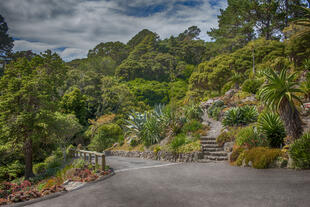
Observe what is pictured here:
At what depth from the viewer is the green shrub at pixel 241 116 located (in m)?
12.2

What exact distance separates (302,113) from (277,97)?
3.26m

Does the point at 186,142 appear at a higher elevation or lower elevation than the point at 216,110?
lower

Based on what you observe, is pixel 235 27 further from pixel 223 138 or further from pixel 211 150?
pixel 211 150

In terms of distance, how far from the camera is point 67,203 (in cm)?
542

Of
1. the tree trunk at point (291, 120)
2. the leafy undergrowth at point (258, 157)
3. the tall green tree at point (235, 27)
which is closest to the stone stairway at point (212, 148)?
the leafy undergrowth at point (258, 157)

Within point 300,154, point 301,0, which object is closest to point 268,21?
point 301,0

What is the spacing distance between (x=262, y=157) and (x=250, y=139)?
1.89 metres

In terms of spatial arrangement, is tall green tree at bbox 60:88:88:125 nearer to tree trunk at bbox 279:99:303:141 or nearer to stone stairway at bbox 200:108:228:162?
stone stairway at bbox 200:108:228:162

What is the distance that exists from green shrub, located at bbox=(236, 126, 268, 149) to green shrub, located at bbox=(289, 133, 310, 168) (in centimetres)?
210

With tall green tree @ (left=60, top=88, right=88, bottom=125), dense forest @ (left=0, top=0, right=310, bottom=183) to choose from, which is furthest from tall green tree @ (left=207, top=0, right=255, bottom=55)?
tall green tree @ (left=60, top=88, right=88, bottom=125)

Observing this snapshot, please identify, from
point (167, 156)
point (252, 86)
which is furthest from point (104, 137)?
point (252, 86)

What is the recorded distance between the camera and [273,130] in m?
9.12

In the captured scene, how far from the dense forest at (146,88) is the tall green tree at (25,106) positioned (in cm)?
5

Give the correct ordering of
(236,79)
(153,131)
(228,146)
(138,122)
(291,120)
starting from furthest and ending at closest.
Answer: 1. (236,79)
2. (138,122)
3. (153,131)
4. (228,146)
5. (291,120)
